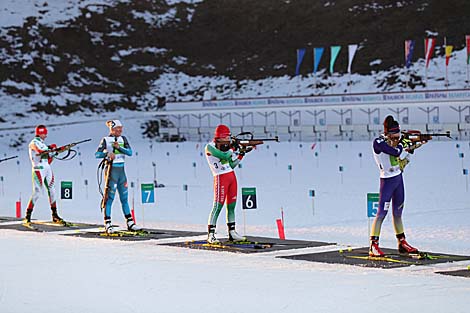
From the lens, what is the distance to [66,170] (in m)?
41.5

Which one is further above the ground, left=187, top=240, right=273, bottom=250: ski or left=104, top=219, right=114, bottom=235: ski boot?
left=104, top=219, right=114, bottom=235: ski boot

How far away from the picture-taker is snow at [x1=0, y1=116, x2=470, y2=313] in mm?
11633

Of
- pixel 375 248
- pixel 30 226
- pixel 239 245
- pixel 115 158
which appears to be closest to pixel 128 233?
pixel 115 158

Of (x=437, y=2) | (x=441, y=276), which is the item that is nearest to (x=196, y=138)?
(x=437, y=2)

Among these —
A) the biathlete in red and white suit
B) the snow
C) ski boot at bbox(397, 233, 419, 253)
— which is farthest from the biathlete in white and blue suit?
ski boot at bbox(397, 233, 419, 253)

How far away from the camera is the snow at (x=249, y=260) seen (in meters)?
11.6

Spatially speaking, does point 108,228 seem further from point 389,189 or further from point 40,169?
point 389,189

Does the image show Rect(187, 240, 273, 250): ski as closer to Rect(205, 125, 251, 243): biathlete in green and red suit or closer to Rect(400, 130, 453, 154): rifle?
Rect(205, 125, 251, 243): biathlete in green and red suit

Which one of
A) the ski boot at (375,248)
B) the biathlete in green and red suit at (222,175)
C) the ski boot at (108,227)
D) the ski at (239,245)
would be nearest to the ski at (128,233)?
the ski boot at (108,227)

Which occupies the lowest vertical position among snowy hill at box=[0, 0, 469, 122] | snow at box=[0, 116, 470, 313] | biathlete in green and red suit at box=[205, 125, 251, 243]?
snow at box=[0, 116, 470, 313]

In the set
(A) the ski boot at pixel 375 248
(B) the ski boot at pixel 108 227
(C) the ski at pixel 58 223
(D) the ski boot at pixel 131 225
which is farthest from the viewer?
(C) the ski at pixel 58 223

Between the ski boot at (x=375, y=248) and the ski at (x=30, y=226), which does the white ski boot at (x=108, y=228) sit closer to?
the ski at (x=30, y=226)

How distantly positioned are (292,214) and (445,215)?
136 inches

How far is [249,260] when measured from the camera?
48.3 feet
